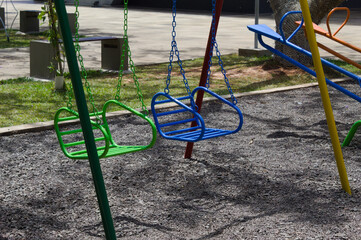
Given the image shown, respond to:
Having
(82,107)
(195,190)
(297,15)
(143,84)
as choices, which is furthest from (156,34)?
(82,107)

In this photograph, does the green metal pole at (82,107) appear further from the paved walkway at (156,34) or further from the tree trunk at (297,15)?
the tree trunk at (297,15)

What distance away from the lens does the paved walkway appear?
35.0 ft

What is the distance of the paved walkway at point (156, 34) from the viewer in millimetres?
10672

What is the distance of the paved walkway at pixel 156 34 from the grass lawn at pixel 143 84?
837 millimetres

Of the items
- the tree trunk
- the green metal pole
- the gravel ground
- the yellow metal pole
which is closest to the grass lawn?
the tree trunk

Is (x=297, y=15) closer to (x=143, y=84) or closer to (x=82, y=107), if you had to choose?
(x=143, y=84)

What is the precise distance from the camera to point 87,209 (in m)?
4.05

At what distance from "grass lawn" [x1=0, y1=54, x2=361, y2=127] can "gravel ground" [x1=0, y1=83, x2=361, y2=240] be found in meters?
0.96

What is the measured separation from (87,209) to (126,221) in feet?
1.09

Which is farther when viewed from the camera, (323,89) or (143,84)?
(143,84)

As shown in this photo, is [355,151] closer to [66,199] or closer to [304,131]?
[304,131]

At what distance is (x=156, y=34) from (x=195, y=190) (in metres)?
10.9

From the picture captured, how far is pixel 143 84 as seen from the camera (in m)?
8.45

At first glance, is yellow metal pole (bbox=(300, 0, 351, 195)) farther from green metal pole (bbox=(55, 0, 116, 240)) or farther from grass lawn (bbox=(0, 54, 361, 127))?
grass lawn (bbox=(0, 54, 361, 127))
